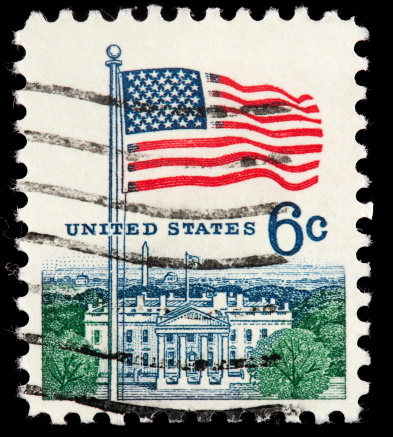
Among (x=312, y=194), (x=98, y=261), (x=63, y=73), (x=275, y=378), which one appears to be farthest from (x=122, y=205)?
(x=275, y=378)

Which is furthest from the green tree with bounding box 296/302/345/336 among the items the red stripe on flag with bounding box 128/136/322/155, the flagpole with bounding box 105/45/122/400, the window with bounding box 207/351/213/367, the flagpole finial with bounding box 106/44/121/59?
the flagpole finial with bounding box 106/44/121/59

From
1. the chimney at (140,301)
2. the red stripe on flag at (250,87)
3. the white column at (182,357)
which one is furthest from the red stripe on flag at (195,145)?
the white column at (182,357)

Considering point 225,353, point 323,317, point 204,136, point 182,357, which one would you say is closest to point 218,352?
point 225,353

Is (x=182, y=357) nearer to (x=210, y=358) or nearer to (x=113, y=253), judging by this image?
(x=210, y=358)

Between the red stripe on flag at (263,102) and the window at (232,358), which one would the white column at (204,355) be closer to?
the window at (232,358)

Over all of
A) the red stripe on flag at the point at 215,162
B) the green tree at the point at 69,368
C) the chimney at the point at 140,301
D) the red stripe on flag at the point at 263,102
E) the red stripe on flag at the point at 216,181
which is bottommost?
the green tree at the point at 69,368

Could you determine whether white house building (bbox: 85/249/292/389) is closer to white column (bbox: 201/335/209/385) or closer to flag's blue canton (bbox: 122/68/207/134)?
white column (bbox: 201/335/209/385)

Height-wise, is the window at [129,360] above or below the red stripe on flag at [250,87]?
below
